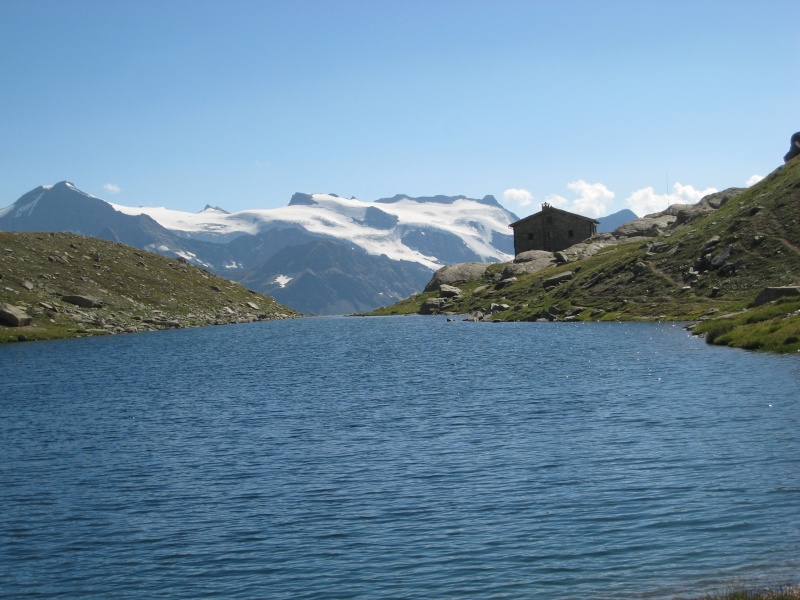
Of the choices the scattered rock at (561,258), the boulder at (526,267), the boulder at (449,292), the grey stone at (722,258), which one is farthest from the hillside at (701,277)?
the boulder at (449,292)

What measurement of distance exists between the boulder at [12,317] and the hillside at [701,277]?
73.9m

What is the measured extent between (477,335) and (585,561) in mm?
90636

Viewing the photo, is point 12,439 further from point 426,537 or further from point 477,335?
point 477,335

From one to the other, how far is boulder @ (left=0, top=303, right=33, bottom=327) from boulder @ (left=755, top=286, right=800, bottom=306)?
4084 inches

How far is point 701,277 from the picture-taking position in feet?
388

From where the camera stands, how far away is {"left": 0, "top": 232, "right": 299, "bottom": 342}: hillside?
138750 mm

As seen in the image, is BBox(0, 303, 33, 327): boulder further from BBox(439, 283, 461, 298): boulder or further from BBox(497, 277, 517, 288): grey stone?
BBox(439, 283, 461, 298): boulder

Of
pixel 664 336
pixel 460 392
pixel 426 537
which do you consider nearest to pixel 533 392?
pixel 460 392

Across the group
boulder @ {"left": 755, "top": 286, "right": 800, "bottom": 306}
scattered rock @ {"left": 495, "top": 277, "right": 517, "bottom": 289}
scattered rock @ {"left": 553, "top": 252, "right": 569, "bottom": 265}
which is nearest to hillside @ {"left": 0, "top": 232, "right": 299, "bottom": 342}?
scattered rock @ {"left": 495, "top": 277, "right": 517, "bottom": 289}

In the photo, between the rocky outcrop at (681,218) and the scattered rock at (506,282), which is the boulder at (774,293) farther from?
the scattered rock at (506,282)

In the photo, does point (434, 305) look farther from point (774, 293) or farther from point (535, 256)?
point (774, 293)

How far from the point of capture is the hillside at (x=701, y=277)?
102 meters

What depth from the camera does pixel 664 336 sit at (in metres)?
90.4

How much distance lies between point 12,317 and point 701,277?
3983 inches
